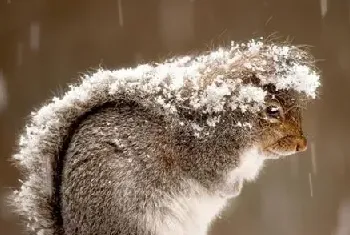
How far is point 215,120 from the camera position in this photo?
0.82 meters

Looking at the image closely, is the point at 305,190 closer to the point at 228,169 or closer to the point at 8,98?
the point at 8,98

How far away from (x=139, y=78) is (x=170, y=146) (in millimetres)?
93

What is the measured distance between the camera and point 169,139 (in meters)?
0.81

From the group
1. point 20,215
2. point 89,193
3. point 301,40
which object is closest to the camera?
point 89,193

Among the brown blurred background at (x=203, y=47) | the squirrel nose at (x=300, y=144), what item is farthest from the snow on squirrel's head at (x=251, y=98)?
the brown blurred background at (x=203, y=47)

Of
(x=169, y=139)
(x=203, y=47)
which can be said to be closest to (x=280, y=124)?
(x=169, y=139)

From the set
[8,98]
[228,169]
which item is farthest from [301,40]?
[228,169]

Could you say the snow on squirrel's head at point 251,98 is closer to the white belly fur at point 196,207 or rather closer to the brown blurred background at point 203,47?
the white belly fur at point 196,207

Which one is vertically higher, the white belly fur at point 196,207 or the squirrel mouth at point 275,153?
the squirrel mouth at point 275,153

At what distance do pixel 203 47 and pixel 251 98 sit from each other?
3.97 ft

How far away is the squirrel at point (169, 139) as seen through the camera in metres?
0.80

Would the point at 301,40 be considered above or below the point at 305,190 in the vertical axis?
above

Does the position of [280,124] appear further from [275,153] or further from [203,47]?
[203,47]

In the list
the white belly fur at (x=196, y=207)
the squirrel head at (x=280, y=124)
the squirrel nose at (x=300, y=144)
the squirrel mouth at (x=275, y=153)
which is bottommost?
the white belly fur at (x=196, y=207)
